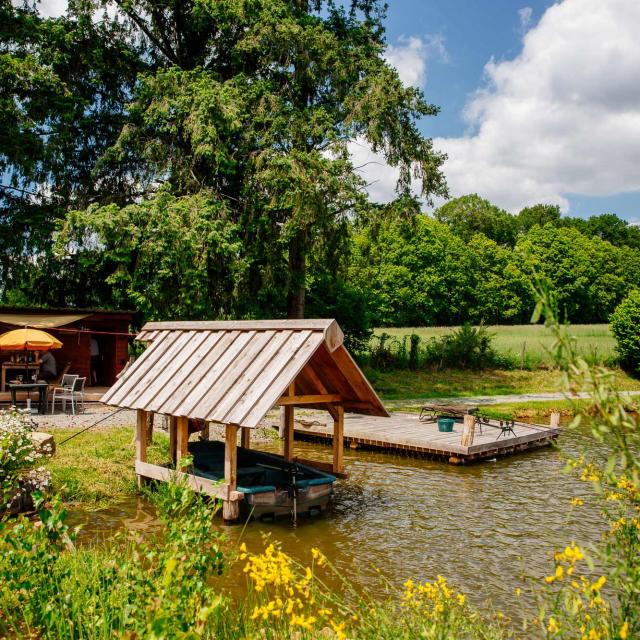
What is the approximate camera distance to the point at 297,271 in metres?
23.9

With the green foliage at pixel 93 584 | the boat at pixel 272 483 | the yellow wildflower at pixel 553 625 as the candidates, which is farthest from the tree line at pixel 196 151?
the yellow wildflower at pixel 553 625

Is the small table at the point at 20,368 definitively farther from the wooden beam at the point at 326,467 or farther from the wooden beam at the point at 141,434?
the wooden beam at the point at 326,467

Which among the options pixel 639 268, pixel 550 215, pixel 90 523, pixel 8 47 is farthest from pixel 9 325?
pixel 550 215

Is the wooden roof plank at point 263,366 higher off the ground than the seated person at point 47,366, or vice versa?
the wooden roof plank at point 263,366

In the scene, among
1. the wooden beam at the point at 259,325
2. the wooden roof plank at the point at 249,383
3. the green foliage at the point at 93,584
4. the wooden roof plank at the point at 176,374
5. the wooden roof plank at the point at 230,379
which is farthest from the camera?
the wooden roof plank at the point at 176,374

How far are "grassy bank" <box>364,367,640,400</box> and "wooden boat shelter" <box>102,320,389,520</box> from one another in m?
15.5

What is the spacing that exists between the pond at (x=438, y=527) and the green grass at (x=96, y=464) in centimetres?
57

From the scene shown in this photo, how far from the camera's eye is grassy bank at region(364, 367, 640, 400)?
29328 mm

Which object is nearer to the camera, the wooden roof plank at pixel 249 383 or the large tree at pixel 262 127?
the wooden roof plank at pixel 249 383

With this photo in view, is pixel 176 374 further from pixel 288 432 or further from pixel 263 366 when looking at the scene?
pixel 288 432

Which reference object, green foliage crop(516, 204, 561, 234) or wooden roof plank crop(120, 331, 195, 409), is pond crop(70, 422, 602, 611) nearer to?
wooden roof plank crop(120, 331, 195, 409)

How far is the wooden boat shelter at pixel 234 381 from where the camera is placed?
33.8 feet

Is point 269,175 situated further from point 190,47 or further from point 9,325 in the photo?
point 9,325

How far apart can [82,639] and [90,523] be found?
284 inches
